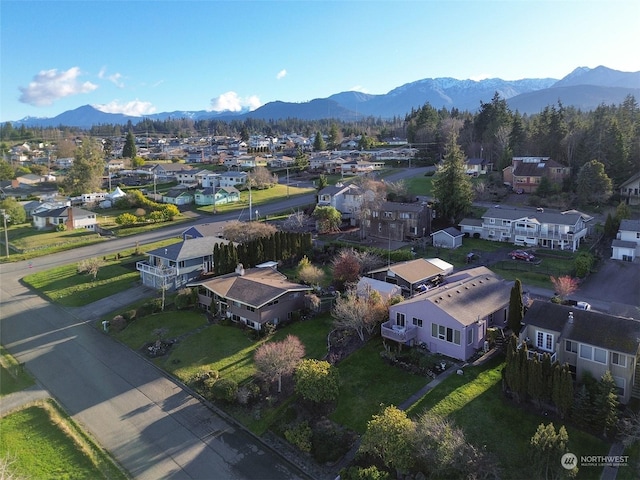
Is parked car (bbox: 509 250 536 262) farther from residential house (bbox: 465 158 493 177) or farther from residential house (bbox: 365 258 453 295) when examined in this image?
residential house (bbox: 465 158 493 177)

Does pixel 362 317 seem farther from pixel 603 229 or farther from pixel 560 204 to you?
pixel 560 204

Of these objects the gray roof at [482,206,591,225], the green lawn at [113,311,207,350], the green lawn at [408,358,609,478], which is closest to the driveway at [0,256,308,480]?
the green lawn at [113,311,207,350]

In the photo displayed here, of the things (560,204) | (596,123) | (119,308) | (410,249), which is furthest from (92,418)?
(596,123)

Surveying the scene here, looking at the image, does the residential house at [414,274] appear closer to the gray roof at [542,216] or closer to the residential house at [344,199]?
the gray roof at [542,216]

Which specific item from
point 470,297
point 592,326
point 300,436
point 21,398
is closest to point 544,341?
point 592,326

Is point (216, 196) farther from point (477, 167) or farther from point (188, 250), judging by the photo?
point (477, 167)

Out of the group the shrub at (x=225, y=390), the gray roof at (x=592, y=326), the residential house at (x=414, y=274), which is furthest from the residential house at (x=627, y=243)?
the shrub at (x=225, y=390)

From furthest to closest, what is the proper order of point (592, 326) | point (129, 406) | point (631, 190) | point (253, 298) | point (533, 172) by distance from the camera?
point (533, 172) < point (631, 190) < point (253, 298) < point (129, 406) < point (592, 326)
